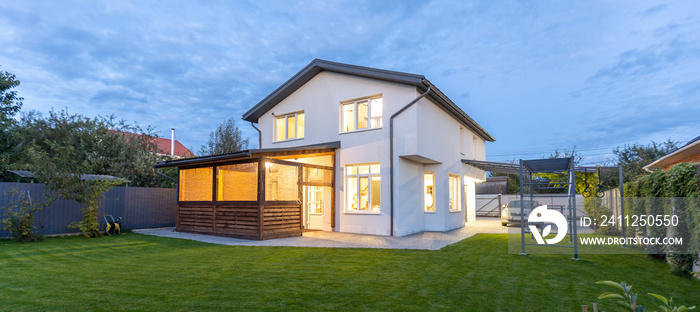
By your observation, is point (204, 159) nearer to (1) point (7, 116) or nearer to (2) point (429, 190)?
(2) point (429, 190)

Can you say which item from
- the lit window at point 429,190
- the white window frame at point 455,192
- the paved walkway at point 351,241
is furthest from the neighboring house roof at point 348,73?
the paved walkway at point 351,241

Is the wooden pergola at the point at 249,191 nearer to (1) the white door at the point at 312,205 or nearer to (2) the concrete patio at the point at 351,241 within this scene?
(2) the concrete patio at the point at 351,241

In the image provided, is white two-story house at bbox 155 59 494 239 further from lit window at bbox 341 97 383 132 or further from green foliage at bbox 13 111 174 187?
green foliage at bbox 13 111 174 187

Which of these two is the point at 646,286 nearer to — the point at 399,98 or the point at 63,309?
the point at 63,309

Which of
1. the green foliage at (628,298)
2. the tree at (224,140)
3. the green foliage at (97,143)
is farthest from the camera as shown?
the tree at (224,140)

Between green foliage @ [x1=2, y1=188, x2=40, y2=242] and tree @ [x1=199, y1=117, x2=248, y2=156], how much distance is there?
12767 mm

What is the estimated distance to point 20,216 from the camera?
35.3ft

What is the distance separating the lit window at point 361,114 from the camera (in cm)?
1256

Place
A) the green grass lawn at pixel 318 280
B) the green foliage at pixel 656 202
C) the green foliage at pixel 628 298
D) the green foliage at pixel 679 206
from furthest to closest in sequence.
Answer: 1. the green foliage at pixel 656 202
2. the green foliage at pixel 679 206
3. the green grass lawn at pixel 318 280
4. the green foliage at pixel 628 298

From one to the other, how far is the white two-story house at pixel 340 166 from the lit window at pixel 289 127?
54mm

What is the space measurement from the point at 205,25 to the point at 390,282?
54.1ft

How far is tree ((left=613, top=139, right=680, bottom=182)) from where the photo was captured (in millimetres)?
25719

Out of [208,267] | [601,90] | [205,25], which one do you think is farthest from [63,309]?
[601,90]

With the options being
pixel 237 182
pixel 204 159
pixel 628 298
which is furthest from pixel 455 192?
pixel 628 298
